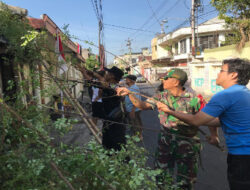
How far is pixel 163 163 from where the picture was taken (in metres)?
2.47

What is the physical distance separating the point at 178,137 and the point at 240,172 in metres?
0.77

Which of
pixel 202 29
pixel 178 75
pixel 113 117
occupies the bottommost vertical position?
pixel 113 117

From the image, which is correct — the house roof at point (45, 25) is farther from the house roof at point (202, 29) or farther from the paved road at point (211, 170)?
the house roof at point (202, 29)

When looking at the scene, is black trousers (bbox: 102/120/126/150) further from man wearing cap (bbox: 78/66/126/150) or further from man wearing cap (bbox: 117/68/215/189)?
man wearing cap (bbox: 117/68/215/189)

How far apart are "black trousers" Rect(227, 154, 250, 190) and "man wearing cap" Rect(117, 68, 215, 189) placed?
600mm

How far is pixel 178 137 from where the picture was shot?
95.0 inches

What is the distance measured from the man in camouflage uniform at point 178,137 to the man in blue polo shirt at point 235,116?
59 cm

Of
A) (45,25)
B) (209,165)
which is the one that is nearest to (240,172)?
(209,165)

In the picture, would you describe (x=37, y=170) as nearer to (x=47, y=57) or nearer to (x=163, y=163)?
(x=163, y=163)

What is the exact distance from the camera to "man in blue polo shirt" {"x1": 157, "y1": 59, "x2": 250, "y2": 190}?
1.72 meters

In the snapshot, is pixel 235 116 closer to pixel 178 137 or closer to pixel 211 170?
pixel 178 137

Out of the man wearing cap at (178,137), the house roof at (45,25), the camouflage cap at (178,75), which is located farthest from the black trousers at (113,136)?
the house roof at (45,25)

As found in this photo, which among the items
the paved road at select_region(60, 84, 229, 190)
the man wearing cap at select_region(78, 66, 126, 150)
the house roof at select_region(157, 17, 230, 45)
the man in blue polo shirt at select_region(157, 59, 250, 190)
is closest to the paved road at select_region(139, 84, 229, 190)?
the paved road at select_region(60, 84, 229, 190)

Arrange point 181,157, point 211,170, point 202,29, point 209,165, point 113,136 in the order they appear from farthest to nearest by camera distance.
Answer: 1. point 202,29
2. point 209,165
3. point 211,170
4. point 113,136
5. point 181,157
